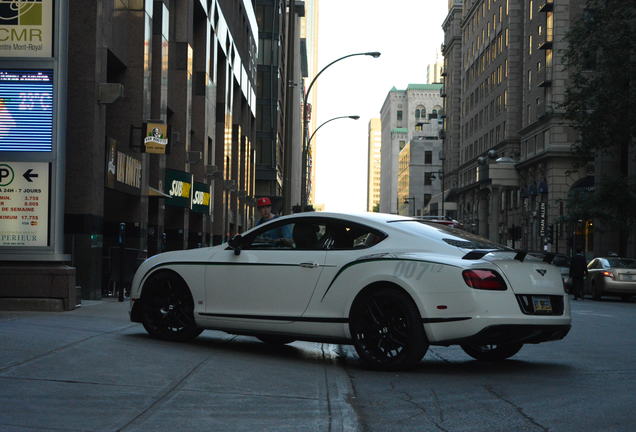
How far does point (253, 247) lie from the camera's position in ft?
31.5

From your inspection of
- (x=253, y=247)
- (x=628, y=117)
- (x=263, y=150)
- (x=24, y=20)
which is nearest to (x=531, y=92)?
(x=263, y=150)

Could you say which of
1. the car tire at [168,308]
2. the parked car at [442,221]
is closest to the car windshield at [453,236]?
the parked car at [442,221]

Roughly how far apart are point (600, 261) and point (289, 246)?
942 inches

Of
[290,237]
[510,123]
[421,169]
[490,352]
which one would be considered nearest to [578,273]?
[490,352]

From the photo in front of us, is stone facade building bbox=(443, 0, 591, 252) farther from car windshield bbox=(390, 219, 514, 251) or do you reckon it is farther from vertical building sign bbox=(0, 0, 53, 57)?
car windshield bbox=(390, 219, 514, 251)

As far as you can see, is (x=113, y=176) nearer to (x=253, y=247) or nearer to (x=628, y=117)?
(x=253, y=247)

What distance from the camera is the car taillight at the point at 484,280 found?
811 centimetres

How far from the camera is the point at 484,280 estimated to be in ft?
26.7

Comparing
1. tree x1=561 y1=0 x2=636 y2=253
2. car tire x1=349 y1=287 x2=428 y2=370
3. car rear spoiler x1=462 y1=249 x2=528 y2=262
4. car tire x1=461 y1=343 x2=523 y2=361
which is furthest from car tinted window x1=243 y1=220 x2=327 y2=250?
tree x1=561 y1=0 x2=636 y2=253

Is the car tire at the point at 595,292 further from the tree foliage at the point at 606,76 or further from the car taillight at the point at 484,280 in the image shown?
the car taillight at the point at 484,280

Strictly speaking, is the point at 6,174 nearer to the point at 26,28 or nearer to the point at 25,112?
the point at 25,112

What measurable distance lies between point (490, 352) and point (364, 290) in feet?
5.69

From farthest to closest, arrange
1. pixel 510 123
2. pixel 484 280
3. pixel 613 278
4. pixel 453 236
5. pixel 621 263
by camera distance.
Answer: pixel 510 123 → pixel 621 263 → pixel 613 278 → pixel 453 236 → pixel 484 280

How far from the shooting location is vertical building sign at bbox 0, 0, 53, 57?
1529 cm
